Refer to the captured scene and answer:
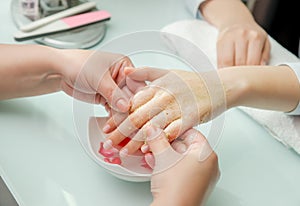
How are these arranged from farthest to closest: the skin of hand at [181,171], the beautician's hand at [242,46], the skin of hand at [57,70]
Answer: the beautician's hand at [242,46], the skin of hand at [57,70], the skin of hand at [181,171]

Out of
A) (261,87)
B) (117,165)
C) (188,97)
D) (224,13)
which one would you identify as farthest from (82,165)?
(224,13)

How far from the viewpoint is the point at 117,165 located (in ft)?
1.74

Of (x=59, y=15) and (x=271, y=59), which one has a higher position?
(x=59, y=15)

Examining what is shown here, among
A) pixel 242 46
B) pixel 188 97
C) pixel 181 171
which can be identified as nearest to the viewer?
pixel 181 171

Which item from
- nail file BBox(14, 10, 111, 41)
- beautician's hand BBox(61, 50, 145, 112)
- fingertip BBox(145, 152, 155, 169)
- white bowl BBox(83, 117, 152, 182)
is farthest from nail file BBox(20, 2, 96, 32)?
fingertip BBox(145, 152, 155, 169)

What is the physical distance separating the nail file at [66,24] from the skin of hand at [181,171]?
277mm

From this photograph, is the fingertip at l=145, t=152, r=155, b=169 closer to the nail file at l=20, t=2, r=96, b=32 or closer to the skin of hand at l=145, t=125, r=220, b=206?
the skin of hand at l=145, t=125, r=220, b=206

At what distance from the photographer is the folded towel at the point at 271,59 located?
64 cm

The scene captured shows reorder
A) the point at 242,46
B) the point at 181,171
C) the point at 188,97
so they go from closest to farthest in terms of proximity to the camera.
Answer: the point at 181,171, the point at 188,97, the point at 242,46

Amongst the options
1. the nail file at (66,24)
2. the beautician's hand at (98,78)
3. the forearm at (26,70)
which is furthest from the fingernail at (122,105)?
the nail file at (66,24)

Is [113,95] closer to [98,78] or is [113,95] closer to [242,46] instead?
[98,78]

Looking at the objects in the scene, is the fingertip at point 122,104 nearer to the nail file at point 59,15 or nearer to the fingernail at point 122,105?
the fingernail at point 122,105

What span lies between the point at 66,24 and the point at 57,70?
0.13 meters

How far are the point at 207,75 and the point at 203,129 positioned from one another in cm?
8
